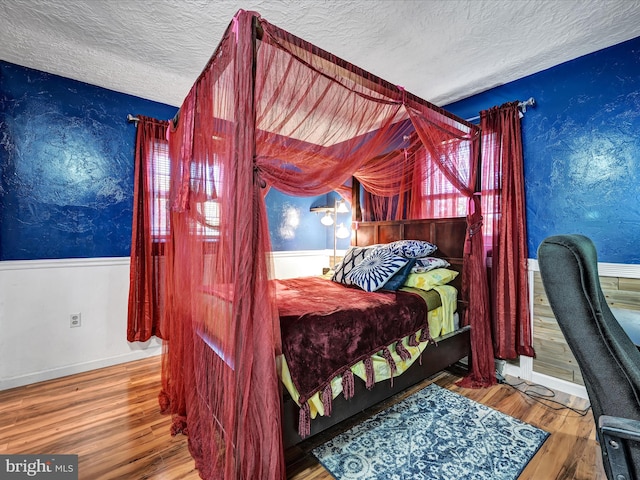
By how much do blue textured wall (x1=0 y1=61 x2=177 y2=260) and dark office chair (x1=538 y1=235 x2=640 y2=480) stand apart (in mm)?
3481

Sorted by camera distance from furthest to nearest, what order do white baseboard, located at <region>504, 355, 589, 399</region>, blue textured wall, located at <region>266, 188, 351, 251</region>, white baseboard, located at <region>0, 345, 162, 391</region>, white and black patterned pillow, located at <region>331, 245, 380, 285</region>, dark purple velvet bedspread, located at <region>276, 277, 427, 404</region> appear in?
1. blue textured wall, located at <region>266, 188, 351, 251</region>
2. white and black patterned pillow, located at <region>331, 245, 380, 285</region>
3. white baseboard, located at <region>0, 345, 162, 391</region>
4. white baseboard, located at <region>504, 355, 589, 399</region>
5. dark purple velvet bedspread, located at <region>276, 277, 427, 404</region>

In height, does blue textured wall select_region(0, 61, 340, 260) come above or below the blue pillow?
above

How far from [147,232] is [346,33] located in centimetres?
255

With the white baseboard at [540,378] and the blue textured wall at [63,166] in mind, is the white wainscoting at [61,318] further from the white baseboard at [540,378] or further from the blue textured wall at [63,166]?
the white baseboard at [540,378]

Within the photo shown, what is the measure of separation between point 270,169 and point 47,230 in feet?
8.39

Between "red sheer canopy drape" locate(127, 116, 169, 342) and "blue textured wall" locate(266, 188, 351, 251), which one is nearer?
"red sheer canopy drape" locate(127, 116, 169, 342)

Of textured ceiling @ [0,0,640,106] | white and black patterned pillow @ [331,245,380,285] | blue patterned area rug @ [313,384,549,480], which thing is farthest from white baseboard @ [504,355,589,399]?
textured ceiling @ [0,0,640,106]

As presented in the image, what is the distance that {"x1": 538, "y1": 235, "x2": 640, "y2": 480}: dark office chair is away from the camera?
729 mm

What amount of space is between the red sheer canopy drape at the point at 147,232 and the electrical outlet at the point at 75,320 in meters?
0.40

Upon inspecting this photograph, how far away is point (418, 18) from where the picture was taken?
198cm

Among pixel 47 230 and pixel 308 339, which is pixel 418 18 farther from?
pixel 47 230

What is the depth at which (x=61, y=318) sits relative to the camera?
2701 mm

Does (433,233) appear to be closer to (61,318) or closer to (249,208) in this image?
(249,208)

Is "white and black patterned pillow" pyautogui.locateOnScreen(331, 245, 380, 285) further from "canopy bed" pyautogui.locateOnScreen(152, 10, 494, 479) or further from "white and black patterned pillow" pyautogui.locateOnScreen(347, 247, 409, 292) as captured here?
"canopy bed" pyautogui.locateOnScreen(152, 10, 494, 479)
